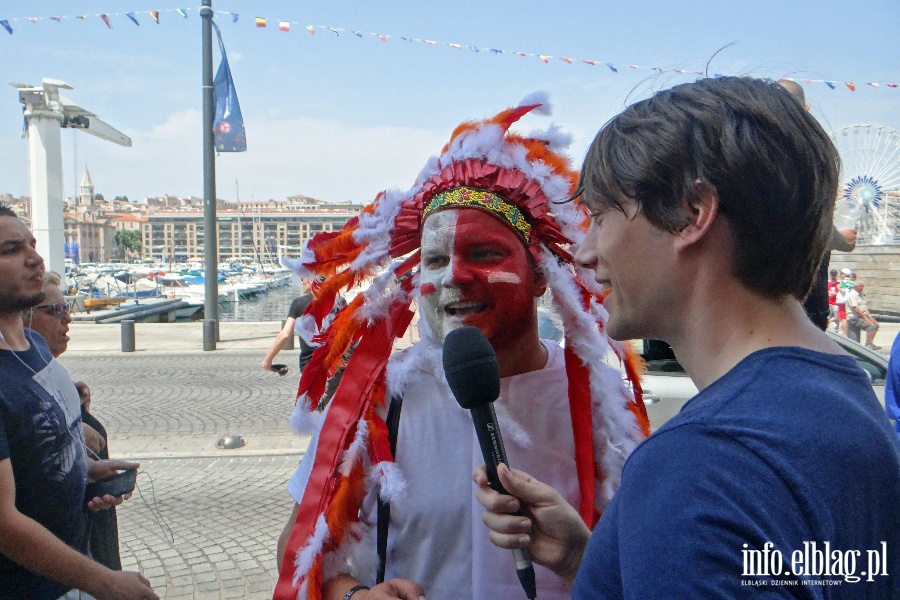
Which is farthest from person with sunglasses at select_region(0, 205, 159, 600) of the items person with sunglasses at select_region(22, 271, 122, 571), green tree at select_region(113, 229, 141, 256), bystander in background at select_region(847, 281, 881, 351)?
green tree at select_region(113, 229, 141, 256)

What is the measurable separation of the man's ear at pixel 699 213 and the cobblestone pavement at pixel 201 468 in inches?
102

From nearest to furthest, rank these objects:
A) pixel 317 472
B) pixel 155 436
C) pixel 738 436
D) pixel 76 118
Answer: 1. pixel 738 436
2. pixel 317 472
3. pixel 155 436
4. pixel 76 118

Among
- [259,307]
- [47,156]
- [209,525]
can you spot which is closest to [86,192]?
[259,307]

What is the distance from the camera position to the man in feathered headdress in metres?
1.61

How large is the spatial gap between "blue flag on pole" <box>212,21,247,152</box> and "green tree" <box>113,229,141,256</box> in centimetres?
10996

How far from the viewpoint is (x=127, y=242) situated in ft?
373

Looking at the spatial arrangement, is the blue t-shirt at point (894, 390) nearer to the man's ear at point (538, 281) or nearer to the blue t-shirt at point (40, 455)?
the man's ear at point (538, 281)

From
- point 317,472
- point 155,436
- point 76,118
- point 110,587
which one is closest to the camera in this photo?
point 317,472

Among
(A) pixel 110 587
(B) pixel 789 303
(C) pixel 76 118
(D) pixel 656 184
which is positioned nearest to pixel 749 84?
(D) pixel 656 184

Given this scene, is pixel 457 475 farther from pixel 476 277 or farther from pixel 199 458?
pixel 199 458

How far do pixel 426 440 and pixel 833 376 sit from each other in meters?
1.04

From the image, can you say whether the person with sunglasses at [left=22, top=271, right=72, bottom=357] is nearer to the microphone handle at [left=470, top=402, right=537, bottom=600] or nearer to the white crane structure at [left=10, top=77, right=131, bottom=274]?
the microphone handle at [left=470, top=402, right=537, bottom=600]

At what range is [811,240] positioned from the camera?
0.94m

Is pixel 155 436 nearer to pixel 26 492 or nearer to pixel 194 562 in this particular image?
pixel 194 562
